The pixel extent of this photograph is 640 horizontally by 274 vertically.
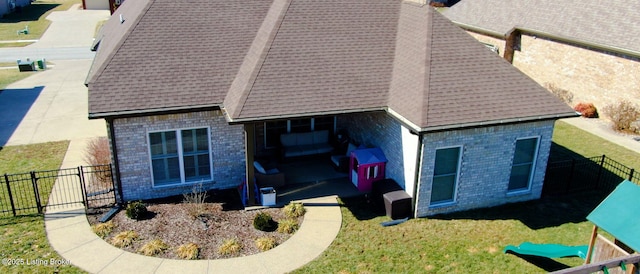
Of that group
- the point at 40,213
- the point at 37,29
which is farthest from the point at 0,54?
the point at 40,213

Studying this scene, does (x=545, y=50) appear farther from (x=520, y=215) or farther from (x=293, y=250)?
(x=293, y=250)

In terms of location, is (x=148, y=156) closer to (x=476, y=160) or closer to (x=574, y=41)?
(x=476, y=160)

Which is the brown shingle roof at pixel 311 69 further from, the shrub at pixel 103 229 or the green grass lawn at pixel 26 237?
the green grass lawn at pixel 26 237

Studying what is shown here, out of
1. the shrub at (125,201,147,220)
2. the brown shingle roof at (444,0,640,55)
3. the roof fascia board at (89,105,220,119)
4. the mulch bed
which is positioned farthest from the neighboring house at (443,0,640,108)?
the shrub at (125,201,147,220)

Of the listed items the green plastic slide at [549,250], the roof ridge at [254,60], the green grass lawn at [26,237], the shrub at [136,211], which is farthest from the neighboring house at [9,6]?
the green plastic slide at [549,250]

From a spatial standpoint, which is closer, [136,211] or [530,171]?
[136,211]

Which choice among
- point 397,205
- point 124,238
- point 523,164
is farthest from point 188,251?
point 523,164

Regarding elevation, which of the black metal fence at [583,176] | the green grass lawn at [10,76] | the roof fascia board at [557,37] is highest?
the roof fascia board at [557,37]
